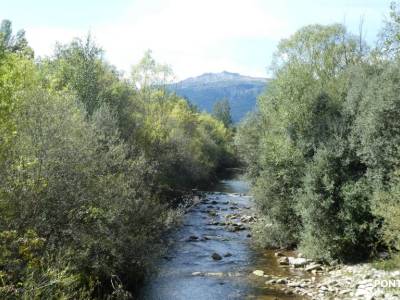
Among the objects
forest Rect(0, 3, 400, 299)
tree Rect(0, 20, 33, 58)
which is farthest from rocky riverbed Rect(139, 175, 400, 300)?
tree Rect(0, 20, 33, 58)

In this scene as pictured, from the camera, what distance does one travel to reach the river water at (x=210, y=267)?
17.3 metres

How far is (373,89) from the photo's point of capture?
20797 millimetres

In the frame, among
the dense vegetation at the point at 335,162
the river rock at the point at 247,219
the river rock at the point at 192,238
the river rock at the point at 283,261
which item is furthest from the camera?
the river rock at the point at 247,219

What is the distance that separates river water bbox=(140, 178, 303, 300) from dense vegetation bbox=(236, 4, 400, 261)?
7.56 ft

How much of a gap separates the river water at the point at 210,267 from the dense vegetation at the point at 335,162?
2.31 metres

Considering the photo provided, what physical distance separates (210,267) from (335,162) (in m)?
8.65

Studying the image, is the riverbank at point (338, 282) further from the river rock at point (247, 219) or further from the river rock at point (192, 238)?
the river rock at point (247, 219)

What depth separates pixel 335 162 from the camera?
21.3 meters

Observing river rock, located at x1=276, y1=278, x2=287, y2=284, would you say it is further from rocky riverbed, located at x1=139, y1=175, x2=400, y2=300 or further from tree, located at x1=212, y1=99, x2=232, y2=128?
tree, located at x1=212, y1=99, x2=232, y2=128

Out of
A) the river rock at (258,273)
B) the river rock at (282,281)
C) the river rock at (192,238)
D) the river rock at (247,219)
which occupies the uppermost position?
the river rock at (282,281)

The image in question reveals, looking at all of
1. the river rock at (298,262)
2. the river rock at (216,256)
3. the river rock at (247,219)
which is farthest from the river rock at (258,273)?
the river rock at (247,219)

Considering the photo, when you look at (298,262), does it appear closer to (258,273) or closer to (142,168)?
(258,273)

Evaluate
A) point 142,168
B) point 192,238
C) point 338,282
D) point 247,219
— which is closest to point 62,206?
point 142,168

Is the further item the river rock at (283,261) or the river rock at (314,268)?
the river rock at (283,261)
